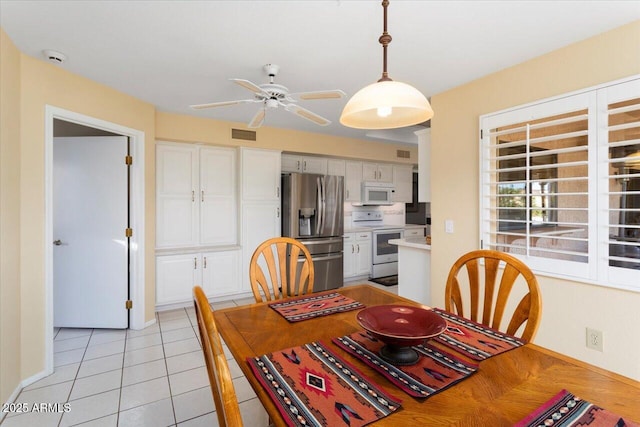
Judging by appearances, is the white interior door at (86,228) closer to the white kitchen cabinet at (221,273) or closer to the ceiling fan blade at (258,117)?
the white kitchen cabinet at (221,273)

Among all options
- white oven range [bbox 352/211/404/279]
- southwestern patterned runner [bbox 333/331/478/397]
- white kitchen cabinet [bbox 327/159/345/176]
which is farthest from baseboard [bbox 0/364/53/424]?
white oven range [bbox 352/211/404/279]

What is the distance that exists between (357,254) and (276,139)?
227cm

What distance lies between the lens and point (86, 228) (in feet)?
10.3

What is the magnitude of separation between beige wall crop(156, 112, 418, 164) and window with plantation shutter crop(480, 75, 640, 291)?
8.28 feet

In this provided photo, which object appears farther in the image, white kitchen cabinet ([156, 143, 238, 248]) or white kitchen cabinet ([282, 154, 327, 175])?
white kitchen cabinet ([282, 154, 327, 175])

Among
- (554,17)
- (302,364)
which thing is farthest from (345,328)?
(554,17)

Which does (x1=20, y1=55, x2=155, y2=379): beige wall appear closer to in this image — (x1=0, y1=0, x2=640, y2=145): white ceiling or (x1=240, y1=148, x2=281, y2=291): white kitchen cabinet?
(x1=0, y1=0, x2=640, y2=145): white ceiling

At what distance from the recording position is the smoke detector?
2.17 meters

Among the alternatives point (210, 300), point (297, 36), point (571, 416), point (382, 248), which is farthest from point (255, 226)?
point (571, 416)

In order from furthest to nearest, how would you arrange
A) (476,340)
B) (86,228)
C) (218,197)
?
(218,197) < (86,228) < (476,340)

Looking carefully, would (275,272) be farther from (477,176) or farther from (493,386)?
(477,176)

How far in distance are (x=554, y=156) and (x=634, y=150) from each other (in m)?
0.42

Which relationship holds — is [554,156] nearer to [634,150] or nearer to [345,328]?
[634,150]

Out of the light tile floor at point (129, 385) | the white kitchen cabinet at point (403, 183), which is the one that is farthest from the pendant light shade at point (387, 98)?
the white kitchen cabinet at point (403, 183)
